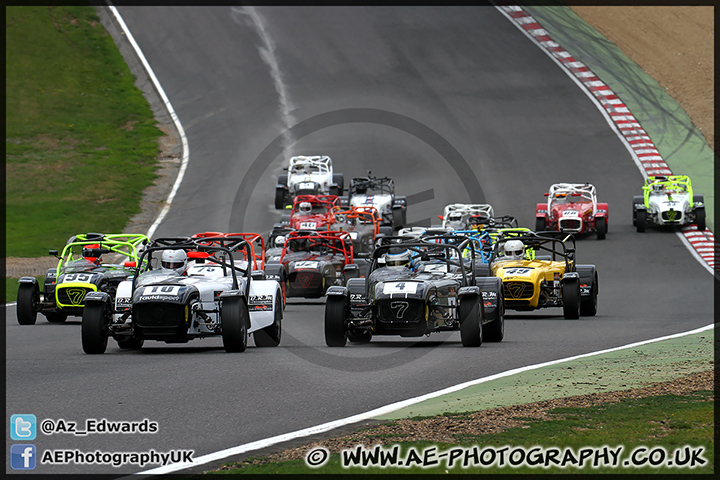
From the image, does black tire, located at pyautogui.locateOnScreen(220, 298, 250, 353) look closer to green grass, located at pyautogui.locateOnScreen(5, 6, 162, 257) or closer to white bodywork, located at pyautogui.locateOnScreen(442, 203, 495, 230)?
white bodywork, located at pyautogui.locateOnScreen(442, 203, 495, 230)

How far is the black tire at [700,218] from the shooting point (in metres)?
37.6

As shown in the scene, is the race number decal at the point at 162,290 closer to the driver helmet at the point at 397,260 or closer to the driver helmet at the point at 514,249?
the driver helmet at the point at 397,260

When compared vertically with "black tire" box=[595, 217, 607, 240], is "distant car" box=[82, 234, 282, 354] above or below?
below

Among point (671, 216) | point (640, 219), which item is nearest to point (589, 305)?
point (640, 219)

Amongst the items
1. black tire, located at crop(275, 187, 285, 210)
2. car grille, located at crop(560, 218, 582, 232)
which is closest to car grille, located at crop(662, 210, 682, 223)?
car grille, located at crop(560, 218, 582, 232)

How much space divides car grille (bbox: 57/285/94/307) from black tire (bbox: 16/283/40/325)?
19.1 inches

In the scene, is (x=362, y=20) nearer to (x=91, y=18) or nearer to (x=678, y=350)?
(x=91, y=18)

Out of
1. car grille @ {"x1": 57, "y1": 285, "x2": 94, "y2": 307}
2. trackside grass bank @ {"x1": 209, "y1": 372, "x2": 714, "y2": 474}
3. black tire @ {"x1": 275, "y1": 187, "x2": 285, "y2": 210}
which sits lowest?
trackside grass bank @ {"x1": 209, "y1": 372, "x2": 714, "y2": 474}

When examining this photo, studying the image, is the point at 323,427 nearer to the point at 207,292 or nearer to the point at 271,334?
the point at 207,292

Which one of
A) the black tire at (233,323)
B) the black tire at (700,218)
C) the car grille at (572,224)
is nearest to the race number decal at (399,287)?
the black tire at (233,323)

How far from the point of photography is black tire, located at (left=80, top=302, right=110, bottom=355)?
15.7 m

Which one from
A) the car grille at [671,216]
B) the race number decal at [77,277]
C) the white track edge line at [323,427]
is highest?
the car grille at [671,216]

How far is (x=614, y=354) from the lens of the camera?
50.3 ft
